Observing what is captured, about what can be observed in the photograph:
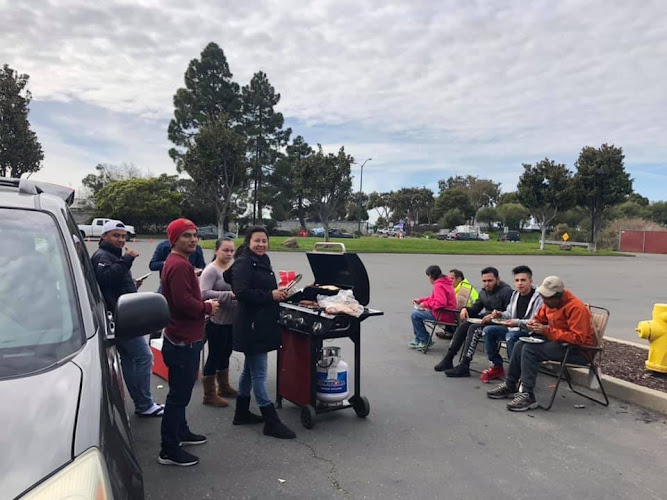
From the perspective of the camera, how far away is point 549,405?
527 centimetres

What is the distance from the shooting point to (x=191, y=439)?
4.26 metres

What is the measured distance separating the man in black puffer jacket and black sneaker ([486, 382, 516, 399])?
3518mm

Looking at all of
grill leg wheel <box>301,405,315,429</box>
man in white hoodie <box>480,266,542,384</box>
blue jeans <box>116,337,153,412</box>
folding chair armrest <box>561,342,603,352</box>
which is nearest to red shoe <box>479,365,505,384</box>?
man in white hoodie <box>480,266,542,384</box>

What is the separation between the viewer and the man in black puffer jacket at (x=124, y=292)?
4441mm

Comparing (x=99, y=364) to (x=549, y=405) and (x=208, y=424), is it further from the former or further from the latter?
(x=549, y=405)

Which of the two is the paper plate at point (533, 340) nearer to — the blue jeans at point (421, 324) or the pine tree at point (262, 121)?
the blue jeans at point (421, 324)

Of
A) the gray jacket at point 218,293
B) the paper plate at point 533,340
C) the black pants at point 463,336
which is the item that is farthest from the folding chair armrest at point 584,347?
the gray jacket at point 218,293

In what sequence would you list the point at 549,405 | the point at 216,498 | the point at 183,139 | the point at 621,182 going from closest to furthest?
1. the point at 216,498
2. the point at 549,405
3. the point at 621,182
4. the point at 183,139

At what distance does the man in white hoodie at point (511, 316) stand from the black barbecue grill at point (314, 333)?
2034 mm

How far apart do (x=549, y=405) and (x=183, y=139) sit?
173 feet

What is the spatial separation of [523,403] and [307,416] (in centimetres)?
228

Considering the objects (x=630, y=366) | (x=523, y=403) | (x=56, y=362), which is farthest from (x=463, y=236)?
(x=56, y=362)

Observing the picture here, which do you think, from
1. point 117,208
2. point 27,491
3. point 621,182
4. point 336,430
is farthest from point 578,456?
point 117,208

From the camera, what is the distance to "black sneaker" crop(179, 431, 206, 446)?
4.23 metres
